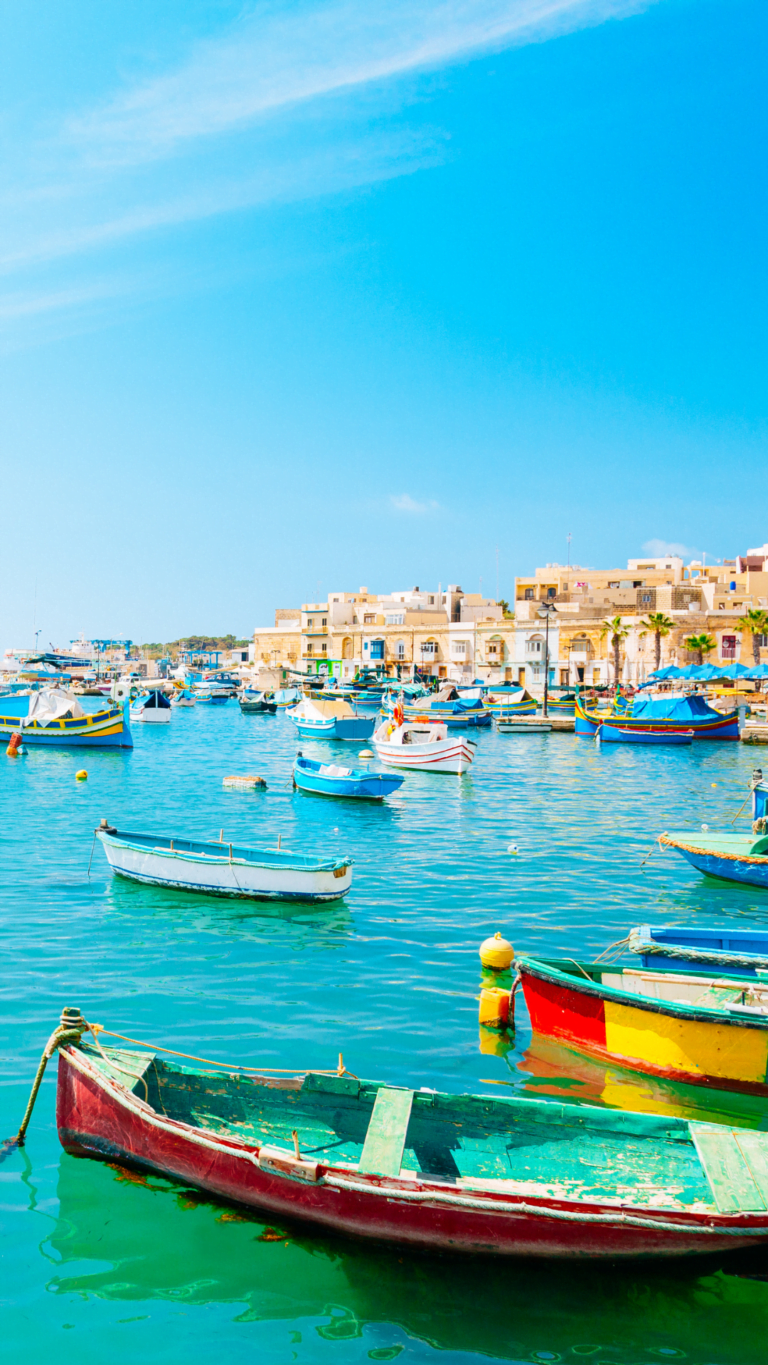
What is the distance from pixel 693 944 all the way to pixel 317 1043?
5088 millimetres

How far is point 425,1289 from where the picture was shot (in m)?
6.50

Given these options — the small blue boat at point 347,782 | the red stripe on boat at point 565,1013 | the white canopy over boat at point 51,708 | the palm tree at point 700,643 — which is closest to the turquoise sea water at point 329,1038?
the red stripe on boat at point 565,1013

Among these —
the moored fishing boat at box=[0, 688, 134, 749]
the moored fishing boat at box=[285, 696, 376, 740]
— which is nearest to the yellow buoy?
the moored fishing boat at box=[285, 696, 376, 740]

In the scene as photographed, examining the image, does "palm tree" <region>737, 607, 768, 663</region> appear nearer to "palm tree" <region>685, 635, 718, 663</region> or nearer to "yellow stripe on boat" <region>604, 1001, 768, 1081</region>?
"palm tree" <region>685, 635, 718, 663</region>

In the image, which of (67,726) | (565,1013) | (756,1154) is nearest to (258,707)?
(67,726)

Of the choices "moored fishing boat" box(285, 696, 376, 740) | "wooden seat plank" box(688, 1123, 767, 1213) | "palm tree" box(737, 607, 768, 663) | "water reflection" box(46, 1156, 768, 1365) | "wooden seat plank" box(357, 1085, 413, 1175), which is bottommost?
"water reflection" box(46, 1156, 768, 1365)

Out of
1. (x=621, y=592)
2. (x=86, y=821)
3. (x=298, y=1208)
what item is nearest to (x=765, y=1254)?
(x=298, y=1208)

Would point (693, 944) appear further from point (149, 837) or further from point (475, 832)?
point (475, 832)

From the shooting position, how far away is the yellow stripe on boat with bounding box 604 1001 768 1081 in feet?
30.7

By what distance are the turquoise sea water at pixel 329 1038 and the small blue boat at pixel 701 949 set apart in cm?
182

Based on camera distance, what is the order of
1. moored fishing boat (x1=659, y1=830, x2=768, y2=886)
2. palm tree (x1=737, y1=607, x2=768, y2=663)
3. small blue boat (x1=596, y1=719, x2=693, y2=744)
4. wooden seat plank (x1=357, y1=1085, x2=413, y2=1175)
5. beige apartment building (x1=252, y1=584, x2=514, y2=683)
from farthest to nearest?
beige apartment building (x1=252, y1=584, x2=514, y2=683), palm tree (x1=737, y1=607, x2=768, y2=663), small blue boat (x1=596, y1=719, x2=693, y2=744), moored fishing boat (x1=659, y1=830, x2=768, y2=886), wooden seat plank (x1=357, y1=1085, x2=413, y2=1175)

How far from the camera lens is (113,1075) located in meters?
8.00

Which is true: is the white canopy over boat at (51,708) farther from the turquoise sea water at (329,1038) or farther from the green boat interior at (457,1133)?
the green boat interior at (457,1133)

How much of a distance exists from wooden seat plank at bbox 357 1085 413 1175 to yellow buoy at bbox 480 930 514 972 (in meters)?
5.22
